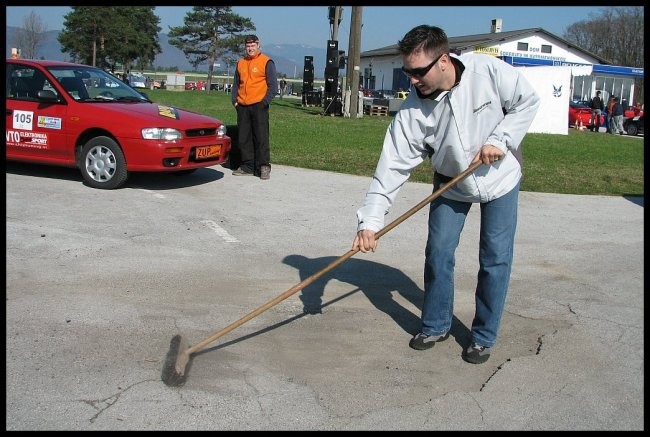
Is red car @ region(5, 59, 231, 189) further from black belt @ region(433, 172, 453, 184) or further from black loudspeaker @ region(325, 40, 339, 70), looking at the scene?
black loudspeaker @ region(325, 40, 339, 70)

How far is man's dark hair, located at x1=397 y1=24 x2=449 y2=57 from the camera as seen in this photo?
3.59m

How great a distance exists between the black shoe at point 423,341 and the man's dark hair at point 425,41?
1.66m

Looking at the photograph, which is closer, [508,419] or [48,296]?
[508,419]

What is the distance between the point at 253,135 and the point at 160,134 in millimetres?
1762

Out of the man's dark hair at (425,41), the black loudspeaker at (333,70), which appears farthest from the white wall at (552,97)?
the man's dark hair at (425,41)

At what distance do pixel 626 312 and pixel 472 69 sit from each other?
2.29 meters

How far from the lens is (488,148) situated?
3.70 m

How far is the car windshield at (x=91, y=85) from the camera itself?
888 centimetres

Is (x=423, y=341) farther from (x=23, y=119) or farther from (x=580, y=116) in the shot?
(x=580, y=116)

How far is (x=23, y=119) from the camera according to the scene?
8742 millimetres

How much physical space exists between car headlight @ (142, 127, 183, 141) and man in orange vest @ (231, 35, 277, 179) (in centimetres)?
148

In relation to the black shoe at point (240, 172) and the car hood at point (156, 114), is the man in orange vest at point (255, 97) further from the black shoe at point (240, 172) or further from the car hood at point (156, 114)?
the car hood at point (156, 114)
